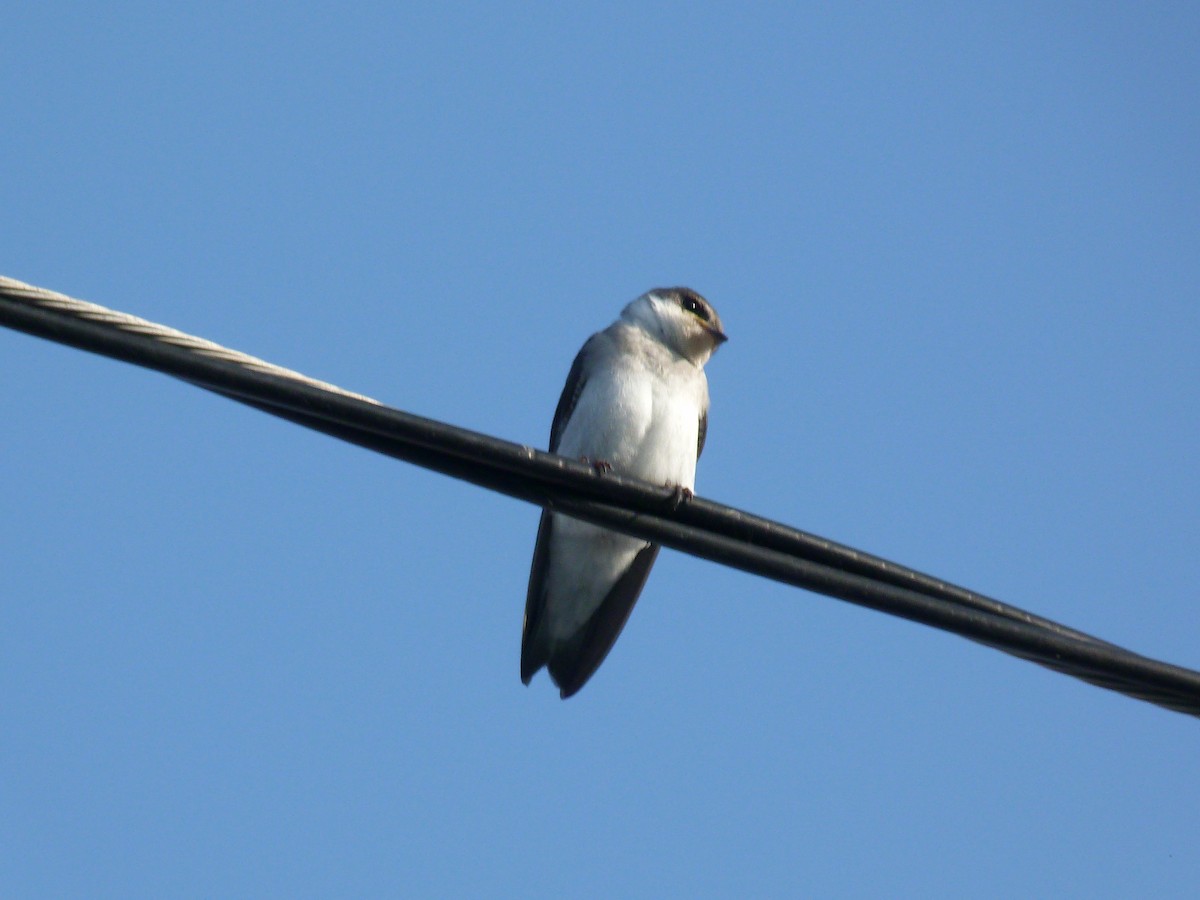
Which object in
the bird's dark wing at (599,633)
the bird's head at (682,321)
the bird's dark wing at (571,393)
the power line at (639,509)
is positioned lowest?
the power line at (639,509)

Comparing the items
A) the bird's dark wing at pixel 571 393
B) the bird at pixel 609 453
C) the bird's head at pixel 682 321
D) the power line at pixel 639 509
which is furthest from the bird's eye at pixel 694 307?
the power line at pixel 639 509

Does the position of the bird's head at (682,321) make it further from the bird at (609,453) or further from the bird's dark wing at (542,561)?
the bird's dark wing at (542,561)

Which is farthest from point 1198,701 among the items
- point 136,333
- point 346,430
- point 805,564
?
point 136,333

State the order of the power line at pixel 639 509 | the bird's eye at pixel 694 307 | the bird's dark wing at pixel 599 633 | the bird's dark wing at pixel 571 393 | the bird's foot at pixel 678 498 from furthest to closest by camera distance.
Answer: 1. the bird's eye at pixel 694 307
2. the bird's dark wing at pixel 571 393
3. the bird's dark wing at pixel 599 633
4. the bird's foot at pixel 678 498
5. the power line at pixel 639 509

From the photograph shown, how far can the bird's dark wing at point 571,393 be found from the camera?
258 inches

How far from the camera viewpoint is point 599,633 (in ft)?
21.4

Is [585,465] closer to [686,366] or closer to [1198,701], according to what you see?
[1198,701]

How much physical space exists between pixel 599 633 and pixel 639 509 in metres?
3.37

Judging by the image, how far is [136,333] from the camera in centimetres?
265

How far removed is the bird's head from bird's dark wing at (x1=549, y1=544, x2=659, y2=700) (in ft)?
3.37

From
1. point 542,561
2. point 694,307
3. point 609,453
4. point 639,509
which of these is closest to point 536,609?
point 542,561

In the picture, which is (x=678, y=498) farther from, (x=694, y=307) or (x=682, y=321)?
(x=694, y=307)

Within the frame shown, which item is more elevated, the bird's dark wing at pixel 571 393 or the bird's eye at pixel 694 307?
the bird's eye at pixel 694 307

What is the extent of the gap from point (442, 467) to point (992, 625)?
1.24m
